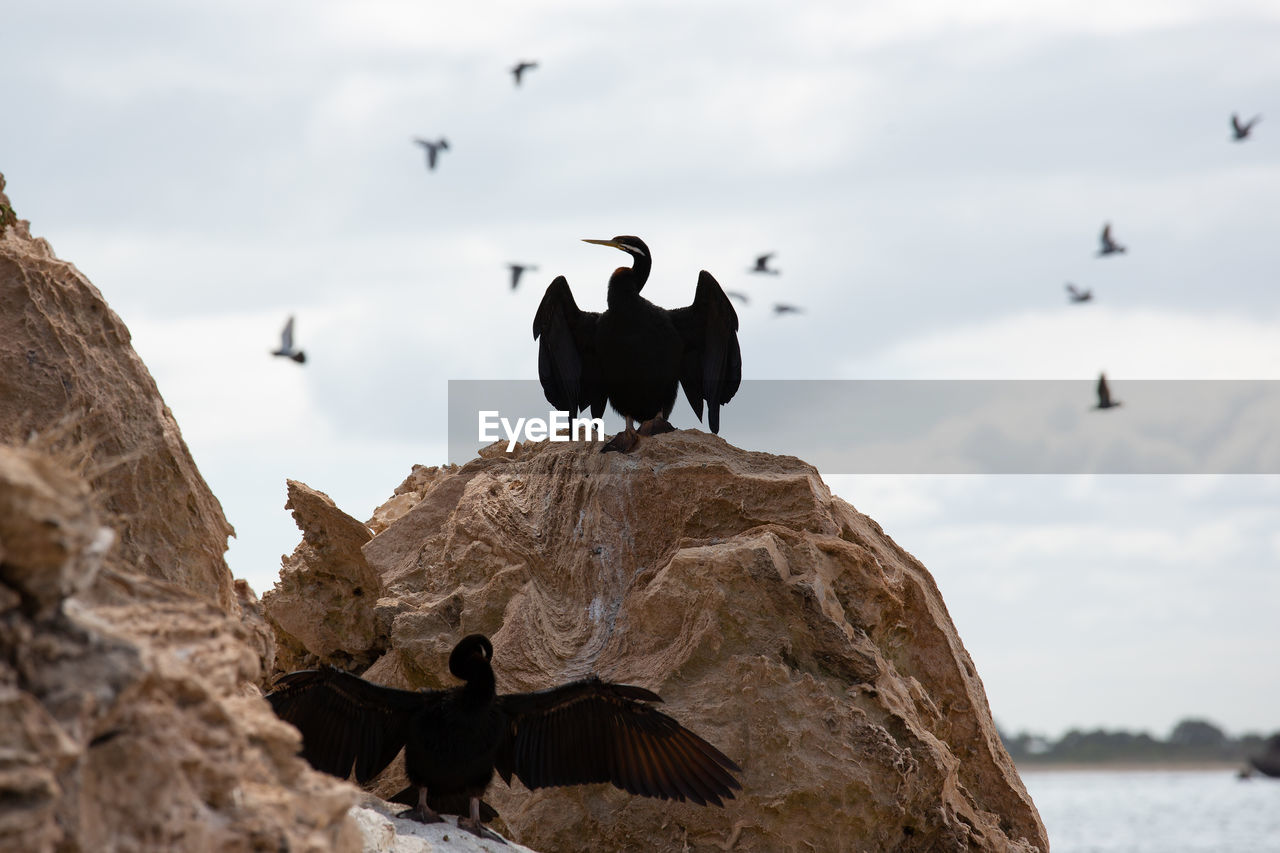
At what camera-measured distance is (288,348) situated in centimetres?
971

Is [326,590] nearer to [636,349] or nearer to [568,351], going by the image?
[568,351]

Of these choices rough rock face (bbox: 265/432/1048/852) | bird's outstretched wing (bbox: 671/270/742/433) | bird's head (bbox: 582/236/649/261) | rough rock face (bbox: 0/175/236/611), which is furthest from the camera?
bird's head (bbox: 582/236/649/261)

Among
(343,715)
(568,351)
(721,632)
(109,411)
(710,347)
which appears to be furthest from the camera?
(568,351)

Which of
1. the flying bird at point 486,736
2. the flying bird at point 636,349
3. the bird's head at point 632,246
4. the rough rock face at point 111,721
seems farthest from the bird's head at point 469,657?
the bird's head at point 632,246

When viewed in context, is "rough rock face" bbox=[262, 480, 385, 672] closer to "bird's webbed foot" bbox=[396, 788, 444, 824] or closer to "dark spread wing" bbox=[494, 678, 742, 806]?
"bird's webbed foot" bbox=[396, 788, 444, 824]

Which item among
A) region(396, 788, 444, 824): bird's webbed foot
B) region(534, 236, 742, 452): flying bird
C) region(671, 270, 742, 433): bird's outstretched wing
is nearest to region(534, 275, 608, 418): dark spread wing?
region(534, 236, 742, 452): flying bird

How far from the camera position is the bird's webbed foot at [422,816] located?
614 cm

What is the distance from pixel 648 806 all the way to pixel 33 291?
3786 millimetres

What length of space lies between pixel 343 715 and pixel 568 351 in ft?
12.7

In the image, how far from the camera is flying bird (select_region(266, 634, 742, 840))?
6.04 m

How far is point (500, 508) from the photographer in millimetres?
7734

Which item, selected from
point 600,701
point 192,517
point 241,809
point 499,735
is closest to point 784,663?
point 600,701

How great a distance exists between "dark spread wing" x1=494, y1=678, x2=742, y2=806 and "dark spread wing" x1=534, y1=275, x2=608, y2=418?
361 centimetres

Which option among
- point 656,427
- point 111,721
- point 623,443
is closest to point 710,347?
point 656,427
